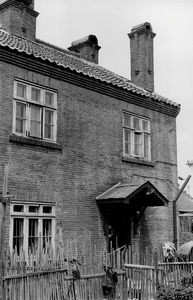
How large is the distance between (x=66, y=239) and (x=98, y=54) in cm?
1184

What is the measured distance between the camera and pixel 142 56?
66.9 feet

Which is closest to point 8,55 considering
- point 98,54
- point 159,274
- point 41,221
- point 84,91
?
point 84,91

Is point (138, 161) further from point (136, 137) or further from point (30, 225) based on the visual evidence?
point (30, 225)

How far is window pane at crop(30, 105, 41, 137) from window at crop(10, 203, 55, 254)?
2119 mm

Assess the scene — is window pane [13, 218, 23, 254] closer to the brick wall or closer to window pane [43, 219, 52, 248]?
the brick wall

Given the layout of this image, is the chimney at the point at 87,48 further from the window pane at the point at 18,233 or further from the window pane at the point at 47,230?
the window pane at the point at 18,233

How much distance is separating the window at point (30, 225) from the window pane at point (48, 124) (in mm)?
2127

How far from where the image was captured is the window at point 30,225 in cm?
1309

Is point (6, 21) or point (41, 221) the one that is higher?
point (6, 21)

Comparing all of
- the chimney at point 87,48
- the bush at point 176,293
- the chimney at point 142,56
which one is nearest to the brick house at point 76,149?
the chimney at point 142,56

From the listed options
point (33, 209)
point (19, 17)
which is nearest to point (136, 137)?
point (33, 209)

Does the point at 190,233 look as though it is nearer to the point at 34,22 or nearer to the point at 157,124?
the point at 157,124

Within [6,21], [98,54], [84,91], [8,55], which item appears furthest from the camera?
[98,54]

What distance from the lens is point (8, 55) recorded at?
1345 centimetres
